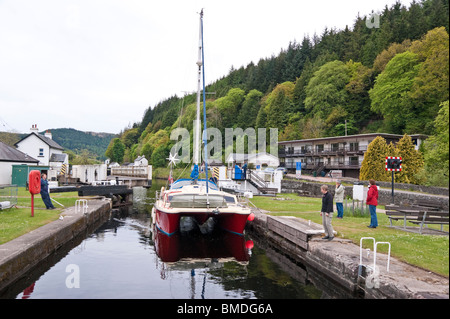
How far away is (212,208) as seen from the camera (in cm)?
1366

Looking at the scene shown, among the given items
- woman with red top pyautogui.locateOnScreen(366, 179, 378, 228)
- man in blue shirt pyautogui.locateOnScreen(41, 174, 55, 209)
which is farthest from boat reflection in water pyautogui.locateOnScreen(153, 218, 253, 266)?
man in blue shirt pyautogui.locateOnScreen(41, 174, 55, 209)

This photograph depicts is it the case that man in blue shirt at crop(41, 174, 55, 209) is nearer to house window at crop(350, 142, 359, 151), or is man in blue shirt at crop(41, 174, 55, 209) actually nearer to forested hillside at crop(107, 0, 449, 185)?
forested hillside at crop(107, 0, 449, 185)

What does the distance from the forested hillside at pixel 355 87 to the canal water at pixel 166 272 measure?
26912 millimetres

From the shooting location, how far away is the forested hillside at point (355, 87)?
4722 centimetres

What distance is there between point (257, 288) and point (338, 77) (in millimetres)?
64972

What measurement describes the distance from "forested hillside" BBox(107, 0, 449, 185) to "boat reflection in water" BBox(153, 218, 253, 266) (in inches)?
989

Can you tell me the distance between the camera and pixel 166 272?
1022cm

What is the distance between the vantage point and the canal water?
8.39 m

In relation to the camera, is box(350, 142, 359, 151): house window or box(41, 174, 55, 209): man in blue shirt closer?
box(41, 174, 55, 209): man in blue shirt

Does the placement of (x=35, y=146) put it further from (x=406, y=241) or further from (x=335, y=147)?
(x=406, y=241)

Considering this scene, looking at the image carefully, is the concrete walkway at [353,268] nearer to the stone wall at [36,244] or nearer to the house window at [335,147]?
the stone wall at [36,244]

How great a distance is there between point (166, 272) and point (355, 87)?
2473 inches

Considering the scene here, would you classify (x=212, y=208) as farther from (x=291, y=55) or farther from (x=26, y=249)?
(x=291, y=55)
